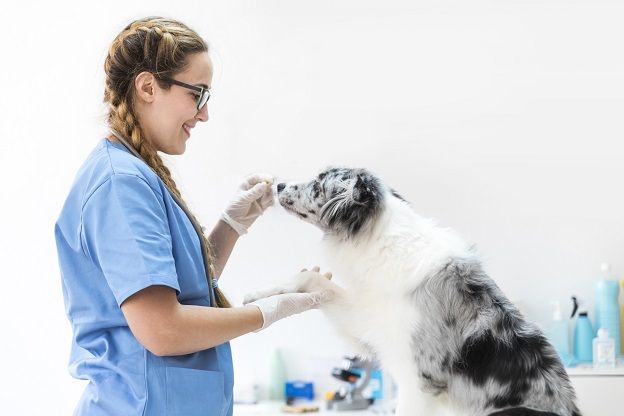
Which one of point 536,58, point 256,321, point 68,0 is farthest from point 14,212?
point 536,58

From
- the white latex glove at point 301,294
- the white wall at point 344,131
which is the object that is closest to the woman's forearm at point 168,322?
the white latex glove at point 301,294

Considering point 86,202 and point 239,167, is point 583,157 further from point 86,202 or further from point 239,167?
point 86,202

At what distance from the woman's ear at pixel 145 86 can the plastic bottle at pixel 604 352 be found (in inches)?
104

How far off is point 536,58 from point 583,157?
606 millimetres

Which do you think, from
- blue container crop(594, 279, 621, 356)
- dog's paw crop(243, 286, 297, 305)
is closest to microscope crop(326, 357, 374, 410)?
blue container crop(594, 279, 621, 356)

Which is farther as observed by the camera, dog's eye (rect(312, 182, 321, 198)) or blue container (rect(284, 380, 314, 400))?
blue container (rect(284, 380, 314, 400))

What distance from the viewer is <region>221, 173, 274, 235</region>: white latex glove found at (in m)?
2.42

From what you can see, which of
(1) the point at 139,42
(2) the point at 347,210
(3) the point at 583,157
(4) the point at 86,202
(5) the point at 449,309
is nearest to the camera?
(4) the point at 86,202

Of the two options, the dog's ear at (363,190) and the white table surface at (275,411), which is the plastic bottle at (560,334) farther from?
the dog's ear at (363,190)

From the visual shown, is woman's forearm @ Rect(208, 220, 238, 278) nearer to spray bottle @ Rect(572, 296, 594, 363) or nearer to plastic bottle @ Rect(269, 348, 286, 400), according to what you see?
plastic bottle @ Rect(269, 348, 286, 400)

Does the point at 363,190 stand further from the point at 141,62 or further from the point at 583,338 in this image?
the point at 583,338

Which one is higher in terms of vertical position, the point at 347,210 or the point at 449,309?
the point at 347,210

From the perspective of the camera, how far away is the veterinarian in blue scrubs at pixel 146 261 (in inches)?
61.3

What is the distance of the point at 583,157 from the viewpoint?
3689 mm
